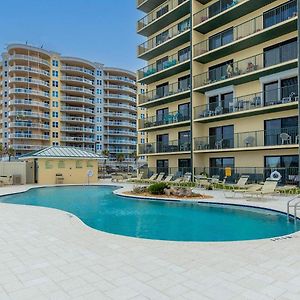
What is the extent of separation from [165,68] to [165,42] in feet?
7.75

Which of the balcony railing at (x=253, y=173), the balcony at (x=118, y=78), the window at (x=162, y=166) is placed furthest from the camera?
the balcony at (x=118, y=78)

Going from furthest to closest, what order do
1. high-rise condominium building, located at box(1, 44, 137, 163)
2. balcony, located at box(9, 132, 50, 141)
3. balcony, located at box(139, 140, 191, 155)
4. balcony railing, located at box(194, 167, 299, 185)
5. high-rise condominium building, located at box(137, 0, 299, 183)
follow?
high-rise condominium building, located at box(1, 44, 137, 163) → balcony, located at box(9, 132, 50, 141) → balcony, located at box(139, 140, 191, 155) → high-rise condominium building, located at box(137, 0, 299, 183) → balcony railing, located at box(194, 167, 299, 185)

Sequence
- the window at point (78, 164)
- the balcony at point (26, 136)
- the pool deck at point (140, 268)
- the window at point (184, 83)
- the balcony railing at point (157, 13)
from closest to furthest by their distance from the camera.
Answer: the pool deck at point (140, 268) → the window at point (184, 83) → the balcony railing at point (157, 13) → the window at point (78, 164) → the balcony at point (26, 136)

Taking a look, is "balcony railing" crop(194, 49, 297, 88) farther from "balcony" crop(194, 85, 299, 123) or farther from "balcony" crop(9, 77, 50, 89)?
"balcony" crop(9, 77, 50, 89)

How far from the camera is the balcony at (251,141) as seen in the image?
59.4ft

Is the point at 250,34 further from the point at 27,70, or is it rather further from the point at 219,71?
the point at 27,70

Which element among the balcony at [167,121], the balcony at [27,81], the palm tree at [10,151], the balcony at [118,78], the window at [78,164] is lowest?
the window at [78,164]

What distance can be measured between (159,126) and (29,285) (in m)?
23.4

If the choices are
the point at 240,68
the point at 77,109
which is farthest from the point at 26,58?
the point at 240,68

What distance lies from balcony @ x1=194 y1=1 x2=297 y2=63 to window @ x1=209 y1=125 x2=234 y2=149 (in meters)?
5.93

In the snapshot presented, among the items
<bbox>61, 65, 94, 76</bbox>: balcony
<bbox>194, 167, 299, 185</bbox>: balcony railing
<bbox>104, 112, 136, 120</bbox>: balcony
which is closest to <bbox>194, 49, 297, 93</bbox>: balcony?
<bbox>194, 167, 299, 185</bbox>: balcony railing

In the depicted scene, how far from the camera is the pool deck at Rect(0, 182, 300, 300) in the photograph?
4105mm

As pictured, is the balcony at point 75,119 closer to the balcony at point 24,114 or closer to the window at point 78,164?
the balcony at point 24,114

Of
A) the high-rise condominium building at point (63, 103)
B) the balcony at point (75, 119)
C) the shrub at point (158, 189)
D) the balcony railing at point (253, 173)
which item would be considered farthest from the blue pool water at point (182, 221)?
the balcony at point (75, 119)
